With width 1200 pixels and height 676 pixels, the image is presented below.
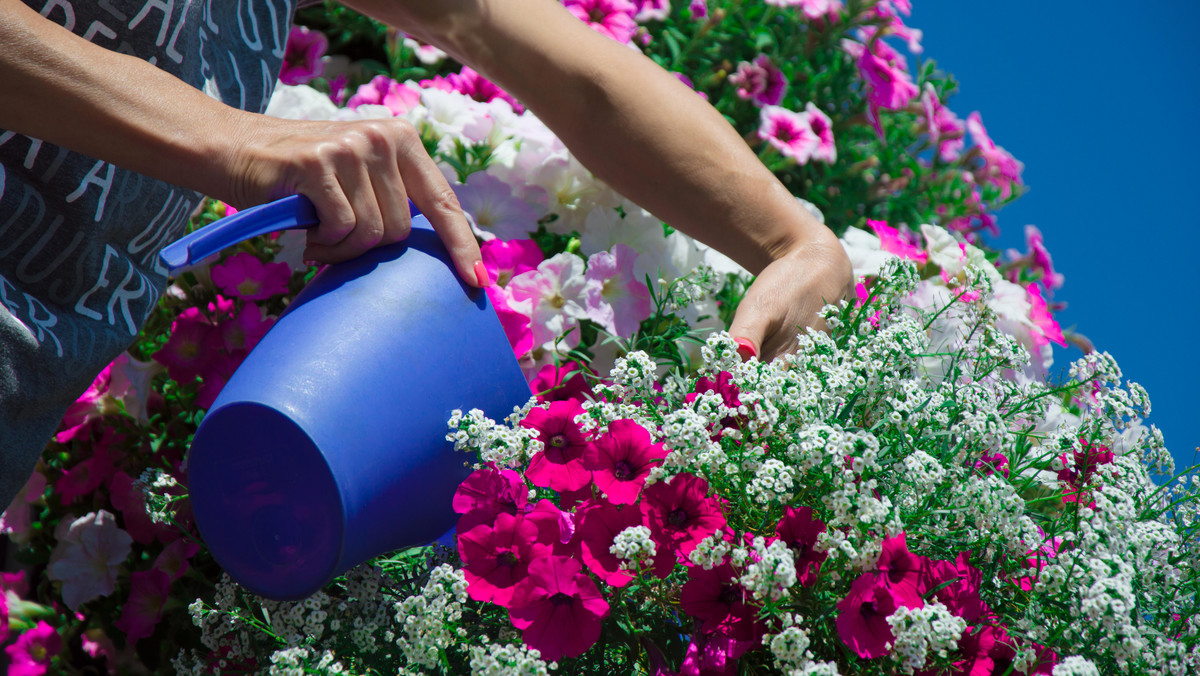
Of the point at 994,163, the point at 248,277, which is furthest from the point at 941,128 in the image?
the point at 248,277

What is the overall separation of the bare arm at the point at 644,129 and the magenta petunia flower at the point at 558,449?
400 millimetres

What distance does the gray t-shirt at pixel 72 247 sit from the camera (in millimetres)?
782

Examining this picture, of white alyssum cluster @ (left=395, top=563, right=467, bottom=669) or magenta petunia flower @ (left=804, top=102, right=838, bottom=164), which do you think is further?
magenta petunia flower @ (left=804, top=102, right=838, bottom=164)

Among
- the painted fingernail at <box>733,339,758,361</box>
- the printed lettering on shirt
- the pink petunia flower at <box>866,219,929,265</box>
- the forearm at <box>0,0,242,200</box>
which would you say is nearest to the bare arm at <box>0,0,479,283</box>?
the forearm at <box>0,0,242,200</box>

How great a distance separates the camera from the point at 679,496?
639 millimetres

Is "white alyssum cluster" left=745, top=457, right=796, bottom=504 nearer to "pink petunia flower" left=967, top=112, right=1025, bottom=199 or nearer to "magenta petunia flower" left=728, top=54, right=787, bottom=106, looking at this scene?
"magenta petunia flower" left=728, top=54, right=787, bottom=106

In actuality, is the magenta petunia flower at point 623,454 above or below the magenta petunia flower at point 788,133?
below

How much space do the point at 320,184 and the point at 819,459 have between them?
44cm

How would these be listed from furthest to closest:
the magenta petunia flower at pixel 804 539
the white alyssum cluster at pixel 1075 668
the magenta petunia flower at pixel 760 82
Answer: the magenta petunia flower at pixel 760 82 < the magenta petunia flower at pixel 804 539 < the white alyssum cluster at pixel 1075 668

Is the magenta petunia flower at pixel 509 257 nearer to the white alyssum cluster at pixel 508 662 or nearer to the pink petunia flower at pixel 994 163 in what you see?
the white alyssum cluster at pixel 508 662

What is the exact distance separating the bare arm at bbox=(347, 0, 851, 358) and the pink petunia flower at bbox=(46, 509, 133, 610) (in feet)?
2.58

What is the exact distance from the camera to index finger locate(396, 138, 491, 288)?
772 mm

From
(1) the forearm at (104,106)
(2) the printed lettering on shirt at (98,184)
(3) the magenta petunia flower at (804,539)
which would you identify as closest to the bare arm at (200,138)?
(1) the forearm at (104,106)

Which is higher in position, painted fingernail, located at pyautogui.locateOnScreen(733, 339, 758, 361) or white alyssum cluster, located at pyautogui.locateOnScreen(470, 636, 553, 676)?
painted fingernail, located at pyautogui.locateOnScreen(733, 339, 758, 361)
